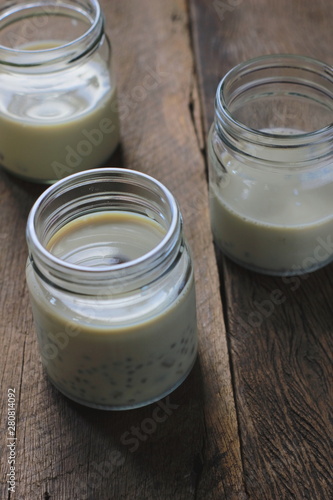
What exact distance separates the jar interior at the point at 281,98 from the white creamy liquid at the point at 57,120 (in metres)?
0.24

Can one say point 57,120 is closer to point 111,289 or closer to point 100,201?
point 100,201

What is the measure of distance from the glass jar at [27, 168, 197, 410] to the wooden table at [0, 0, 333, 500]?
5 cm

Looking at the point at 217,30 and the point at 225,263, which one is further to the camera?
the point at 217,30

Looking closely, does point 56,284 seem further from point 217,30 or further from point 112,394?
point 217,30

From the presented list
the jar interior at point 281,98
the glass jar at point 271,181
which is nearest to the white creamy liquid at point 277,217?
the glass jar at point 271,181

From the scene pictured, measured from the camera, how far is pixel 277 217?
45.6 inches

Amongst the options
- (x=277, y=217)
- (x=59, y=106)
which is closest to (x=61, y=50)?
(x=59, y=106)

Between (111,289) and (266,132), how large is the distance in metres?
0.40

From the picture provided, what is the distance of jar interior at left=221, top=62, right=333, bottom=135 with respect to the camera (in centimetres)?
122

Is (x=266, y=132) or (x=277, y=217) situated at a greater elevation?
(x=266, y=132)

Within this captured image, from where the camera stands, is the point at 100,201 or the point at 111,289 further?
the point at 100,201

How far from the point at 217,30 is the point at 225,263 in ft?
2.03

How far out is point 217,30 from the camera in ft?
5.27

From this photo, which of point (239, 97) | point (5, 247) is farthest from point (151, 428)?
point (239, 97)
